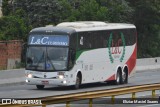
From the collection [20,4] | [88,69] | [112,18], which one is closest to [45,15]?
[20,4]

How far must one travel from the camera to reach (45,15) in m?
53.7

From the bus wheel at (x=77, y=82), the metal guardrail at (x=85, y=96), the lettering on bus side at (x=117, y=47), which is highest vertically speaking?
the metal guardrail at (x=85, y=96)

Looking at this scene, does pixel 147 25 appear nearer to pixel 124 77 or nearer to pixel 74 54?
pixel 124 77

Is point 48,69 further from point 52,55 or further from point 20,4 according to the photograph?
point 20,4

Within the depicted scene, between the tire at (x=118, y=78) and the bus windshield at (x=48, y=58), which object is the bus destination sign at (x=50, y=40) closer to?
the bus windshield at (x=48, y=58)

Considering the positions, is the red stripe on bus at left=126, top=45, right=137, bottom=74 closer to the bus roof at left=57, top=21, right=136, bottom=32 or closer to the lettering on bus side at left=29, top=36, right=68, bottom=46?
the bus roof at left=57, top=21, right=136, bottom=32

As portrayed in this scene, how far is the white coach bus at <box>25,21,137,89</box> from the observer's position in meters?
32.1

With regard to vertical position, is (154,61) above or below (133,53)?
below

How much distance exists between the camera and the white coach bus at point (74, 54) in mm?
32125

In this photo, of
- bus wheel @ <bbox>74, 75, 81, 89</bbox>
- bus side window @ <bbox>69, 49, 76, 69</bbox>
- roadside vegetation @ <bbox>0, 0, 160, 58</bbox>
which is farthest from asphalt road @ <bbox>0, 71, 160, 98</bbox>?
roadside vegetation @ <bbox>0, 0, 160, 58</bbox>

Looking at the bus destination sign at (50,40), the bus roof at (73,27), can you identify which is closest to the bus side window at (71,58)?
the bus destination sign at (50,40)

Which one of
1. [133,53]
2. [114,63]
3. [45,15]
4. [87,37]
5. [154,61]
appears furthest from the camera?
[154,61]

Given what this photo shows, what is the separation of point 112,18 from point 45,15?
8479 mm

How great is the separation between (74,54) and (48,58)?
1381mm
